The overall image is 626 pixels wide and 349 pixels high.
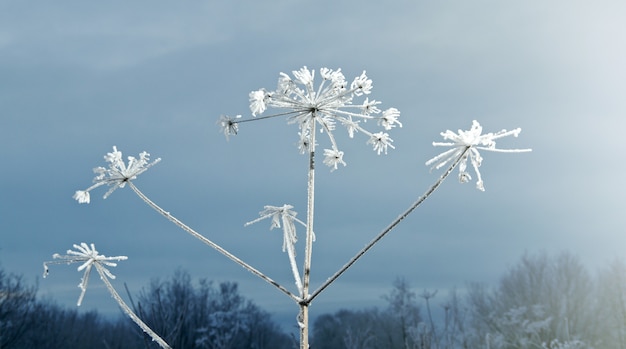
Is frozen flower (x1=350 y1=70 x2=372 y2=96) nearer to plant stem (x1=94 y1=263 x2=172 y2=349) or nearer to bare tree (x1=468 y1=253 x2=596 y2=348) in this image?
plant stem (x1=94 y1=263 x2=172 y2=349)

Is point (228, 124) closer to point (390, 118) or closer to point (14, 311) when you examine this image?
point (390, 118)

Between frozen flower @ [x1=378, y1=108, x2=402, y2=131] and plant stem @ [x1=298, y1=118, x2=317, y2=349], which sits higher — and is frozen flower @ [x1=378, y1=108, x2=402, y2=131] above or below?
above

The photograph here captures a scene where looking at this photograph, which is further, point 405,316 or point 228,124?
point 405,316

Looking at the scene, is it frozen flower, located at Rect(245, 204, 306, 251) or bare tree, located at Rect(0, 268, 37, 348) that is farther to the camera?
bare tree, located at Rect(0, 268, 37, 348)

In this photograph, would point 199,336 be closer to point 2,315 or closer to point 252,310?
point 252,310

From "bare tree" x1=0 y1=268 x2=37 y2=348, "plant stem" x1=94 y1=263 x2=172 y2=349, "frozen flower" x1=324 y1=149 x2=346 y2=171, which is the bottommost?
"plant stem" x1=94 y1=263 x2=172 y2=349

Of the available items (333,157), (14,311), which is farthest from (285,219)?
(14,311)

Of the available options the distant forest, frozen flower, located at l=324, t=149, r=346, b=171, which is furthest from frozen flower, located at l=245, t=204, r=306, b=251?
the distant forest

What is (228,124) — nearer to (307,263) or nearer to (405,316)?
(307,263)

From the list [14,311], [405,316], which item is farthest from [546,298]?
[14,311]

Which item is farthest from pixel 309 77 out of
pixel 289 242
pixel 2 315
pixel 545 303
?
pixel 545 303

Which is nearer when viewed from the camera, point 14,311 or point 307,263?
point 307,263

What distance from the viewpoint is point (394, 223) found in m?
1.68

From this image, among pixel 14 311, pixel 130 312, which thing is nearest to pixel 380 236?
pixel 130 312
